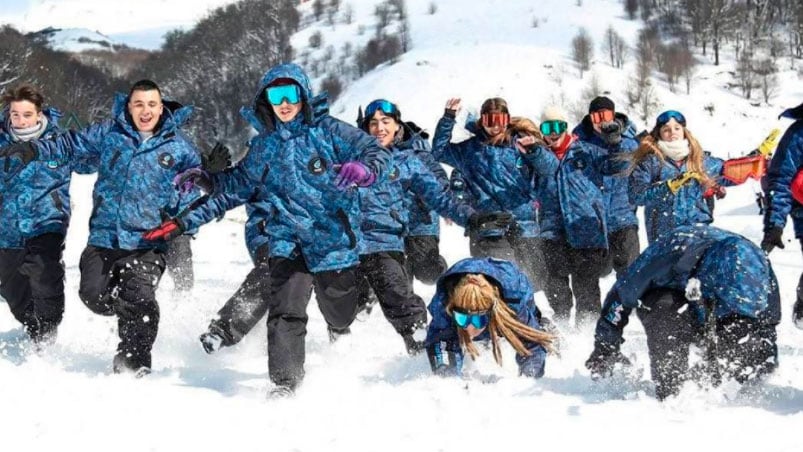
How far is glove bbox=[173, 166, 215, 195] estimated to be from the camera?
5.11 metres

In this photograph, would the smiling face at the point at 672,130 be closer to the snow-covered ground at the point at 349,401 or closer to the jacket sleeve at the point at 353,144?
the snow-covered ground at the point at 349,401

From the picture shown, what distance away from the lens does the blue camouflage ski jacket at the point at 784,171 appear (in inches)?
198

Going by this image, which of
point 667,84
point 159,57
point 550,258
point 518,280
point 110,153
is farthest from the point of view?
point 159,57

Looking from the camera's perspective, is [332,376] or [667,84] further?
[667,84]

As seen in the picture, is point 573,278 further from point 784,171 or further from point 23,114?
point 23,114

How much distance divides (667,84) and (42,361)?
59088mm

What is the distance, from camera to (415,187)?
604 centimetres

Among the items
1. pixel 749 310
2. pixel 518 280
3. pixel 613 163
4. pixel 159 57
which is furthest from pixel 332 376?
pixel 159 57

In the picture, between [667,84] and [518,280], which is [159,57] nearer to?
[667,84]

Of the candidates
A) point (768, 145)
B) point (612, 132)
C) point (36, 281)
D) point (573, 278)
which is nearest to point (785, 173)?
point (768, 145)

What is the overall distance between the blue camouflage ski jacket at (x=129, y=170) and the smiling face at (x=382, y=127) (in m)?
1.40

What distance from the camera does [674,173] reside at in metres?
6.30

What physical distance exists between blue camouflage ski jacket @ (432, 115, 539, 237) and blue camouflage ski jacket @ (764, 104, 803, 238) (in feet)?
7.42

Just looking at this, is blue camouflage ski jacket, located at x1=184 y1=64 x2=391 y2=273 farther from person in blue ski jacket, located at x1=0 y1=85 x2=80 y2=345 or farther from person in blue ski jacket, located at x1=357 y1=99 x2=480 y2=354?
person in blue ski jacket, located at x1=0 y1=85 x2=80 y2=345
